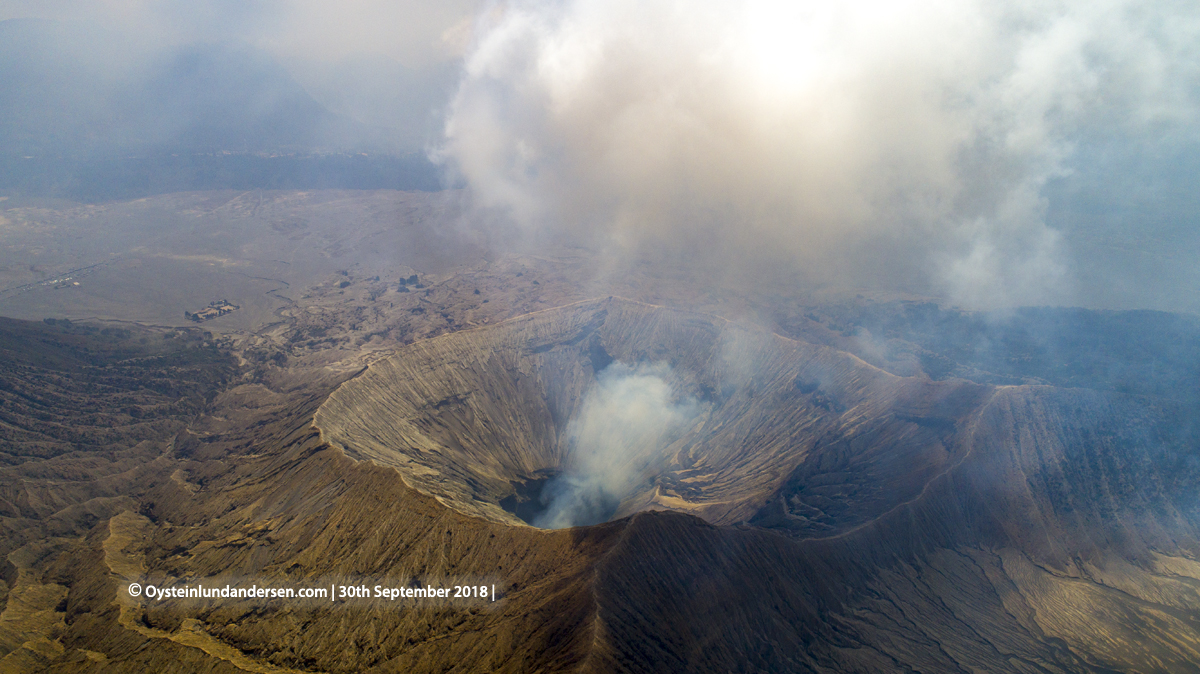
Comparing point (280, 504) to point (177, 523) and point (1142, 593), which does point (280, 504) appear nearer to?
point (177, 523)

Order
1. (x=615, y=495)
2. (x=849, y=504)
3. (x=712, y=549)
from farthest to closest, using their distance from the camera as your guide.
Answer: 1. (x=615, y=495)
2. (x=849, y=504)
3. (x=712, y=549)

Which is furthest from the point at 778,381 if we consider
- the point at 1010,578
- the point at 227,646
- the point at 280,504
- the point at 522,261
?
the point at 522,261

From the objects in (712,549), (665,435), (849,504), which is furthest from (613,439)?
(712,549)

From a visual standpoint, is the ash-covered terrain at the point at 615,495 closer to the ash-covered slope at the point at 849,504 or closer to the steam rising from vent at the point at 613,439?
the ash-covered slope at the point at 849,504

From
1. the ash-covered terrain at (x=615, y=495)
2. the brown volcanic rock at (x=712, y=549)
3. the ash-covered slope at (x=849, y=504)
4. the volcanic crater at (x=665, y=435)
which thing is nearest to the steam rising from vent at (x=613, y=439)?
the ash-covered terrain at (x=615, y=495)

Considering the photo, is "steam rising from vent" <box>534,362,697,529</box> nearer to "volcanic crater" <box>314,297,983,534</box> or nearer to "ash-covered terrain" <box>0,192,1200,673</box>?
"ash-covered terrain" <box>0,192,1200,673</box>

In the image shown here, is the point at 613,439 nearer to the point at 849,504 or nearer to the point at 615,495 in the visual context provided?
the point at 615,495

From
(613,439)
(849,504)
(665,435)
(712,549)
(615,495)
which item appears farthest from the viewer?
(613,439)
